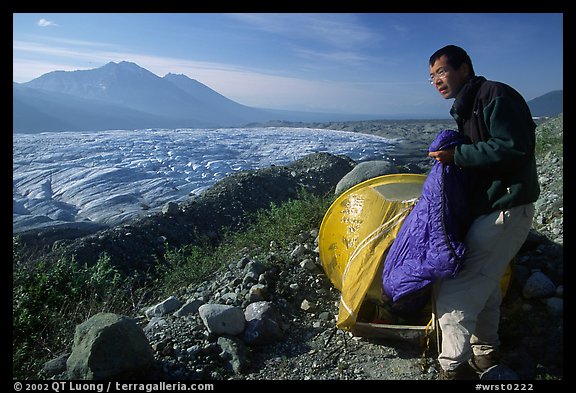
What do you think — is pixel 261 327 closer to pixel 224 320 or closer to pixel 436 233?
pixel 224 320

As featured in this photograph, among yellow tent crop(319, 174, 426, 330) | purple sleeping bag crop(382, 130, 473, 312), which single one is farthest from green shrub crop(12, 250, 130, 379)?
purple sleeping bag crop(382, 130, 473, 312)

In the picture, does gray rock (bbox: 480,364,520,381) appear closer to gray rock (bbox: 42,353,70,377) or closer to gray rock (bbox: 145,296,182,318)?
gray rock (bbox: 145,296,182,318)

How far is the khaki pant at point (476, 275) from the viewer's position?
85.0 inches

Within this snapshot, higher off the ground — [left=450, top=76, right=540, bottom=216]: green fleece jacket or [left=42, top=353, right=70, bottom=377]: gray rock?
[left=450, top=76, right=540, bottom=216]: green fleece jacket

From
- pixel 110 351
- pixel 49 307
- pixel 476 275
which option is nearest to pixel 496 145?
pixel 476 275

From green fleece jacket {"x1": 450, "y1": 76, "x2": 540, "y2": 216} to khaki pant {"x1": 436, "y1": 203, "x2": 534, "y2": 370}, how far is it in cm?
8

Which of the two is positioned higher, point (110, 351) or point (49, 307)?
point (110, 351)

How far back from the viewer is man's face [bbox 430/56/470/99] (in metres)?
2.22

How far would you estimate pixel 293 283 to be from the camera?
3.46 meters

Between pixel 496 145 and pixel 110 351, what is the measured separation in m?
2.27

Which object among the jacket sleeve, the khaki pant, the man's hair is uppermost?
the man's hair

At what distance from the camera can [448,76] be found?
2230mm
